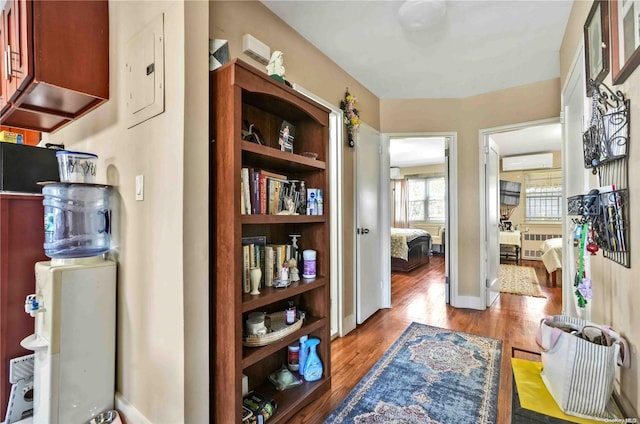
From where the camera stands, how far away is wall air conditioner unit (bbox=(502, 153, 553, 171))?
6.26 m

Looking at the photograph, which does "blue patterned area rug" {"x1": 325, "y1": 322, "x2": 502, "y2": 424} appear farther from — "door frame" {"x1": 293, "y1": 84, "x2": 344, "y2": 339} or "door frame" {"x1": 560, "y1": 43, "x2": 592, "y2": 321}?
"door frame" {"x1": 560, "y1": 43, "x2": 592, "y2": 321}

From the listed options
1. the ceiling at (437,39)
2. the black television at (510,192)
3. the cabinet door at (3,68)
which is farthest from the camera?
the black television at (510,192)

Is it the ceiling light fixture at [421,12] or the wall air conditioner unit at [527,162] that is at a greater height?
the ceiling light fixture at [421,12]

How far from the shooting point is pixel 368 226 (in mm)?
3123

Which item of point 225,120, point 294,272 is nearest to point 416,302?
point 294,272

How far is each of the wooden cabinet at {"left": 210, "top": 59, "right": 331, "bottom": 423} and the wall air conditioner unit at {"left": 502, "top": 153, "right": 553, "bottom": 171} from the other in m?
6.36

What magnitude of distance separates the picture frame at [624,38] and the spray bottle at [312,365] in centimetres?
182

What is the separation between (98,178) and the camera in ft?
5.55

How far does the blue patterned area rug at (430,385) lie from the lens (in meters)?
1.63

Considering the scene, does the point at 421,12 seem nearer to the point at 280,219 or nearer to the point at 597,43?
the point at 597,43

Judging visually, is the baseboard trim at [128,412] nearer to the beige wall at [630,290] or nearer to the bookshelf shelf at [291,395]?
the bookshelf shelf at [291,395]

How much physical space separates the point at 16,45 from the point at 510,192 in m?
7.92

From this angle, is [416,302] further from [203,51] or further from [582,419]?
[203,51]

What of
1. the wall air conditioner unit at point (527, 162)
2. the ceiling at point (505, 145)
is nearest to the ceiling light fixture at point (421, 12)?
the ceiling at point (505, 145)
